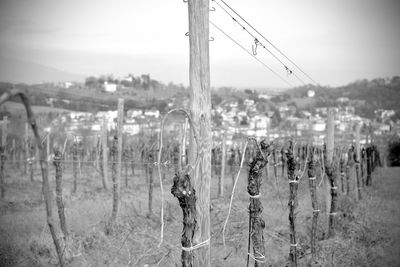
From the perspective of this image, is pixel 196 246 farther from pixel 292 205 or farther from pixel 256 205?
pixel 292 205

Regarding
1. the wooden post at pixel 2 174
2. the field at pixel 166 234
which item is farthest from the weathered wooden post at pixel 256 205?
the wooden post at pixel 2 174

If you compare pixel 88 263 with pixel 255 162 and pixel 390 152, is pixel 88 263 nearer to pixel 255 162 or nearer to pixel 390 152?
pixel 255 162

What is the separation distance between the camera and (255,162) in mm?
5184

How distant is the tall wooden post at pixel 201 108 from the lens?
13.0ft

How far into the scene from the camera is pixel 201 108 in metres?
4.00

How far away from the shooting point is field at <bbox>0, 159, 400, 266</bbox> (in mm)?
6875

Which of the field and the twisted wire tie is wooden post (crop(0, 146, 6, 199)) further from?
the twisted wire tie

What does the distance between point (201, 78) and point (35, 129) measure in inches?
74.4

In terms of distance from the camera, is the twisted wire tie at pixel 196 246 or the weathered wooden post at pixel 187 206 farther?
the twisted wire tie at pixel 196 246

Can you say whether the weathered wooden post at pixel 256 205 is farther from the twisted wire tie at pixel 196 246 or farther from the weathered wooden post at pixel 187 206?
the weathered wooden post at pixel 187 206

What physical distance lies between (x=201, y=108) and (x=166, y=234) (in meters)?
5.64

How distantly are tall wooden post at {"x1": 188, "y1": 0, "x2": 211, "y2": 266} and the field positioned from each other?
2.47 ft

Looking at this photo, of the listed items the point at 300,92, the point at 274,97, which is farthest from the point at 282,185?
the point at 300,92

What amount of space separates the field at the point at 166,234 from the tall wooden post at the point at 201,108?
0.75 meters
